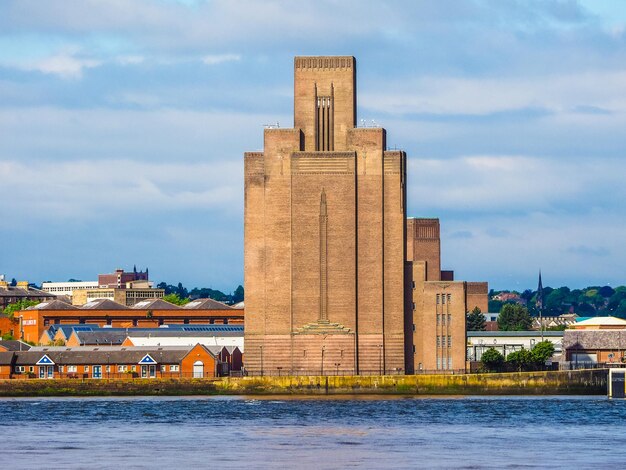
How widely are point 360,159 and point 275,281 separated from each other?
15.5m

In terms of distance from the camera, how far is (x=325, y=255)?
169m

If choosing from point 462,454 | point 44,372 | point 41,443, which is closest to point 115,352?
point 44,372

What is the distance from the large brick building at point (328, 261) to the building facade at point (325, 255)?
10 centimetres

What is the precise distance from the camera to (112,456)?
84188 millimetres

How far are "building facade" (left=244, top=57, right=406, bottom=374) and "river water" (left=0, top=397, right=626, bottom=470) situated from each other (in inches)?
817

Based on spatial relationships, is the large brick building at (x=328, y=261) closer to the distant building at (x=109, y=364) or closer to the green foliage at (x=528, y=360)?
the green foliage at (x=528, y=360)

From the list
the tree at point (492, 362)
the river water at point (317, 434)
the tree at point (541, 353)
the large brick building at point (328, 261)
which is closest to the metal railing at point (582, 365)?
the tree at point (541, 353)

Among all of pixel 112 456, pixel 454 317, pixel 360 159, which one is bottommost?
pixel 112 456

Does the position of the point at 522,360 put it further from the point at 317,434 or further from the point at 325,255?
the point at 317,434

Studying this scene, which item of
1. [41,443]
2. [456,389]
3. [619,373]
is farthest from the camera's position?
[456,389]

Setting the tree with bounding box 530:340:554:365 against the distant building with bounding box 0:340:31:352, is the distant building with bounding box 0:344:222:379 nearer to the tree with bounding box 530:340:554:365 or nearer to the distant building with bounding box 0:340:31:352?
the distant building with bounding box 0:340:31:352

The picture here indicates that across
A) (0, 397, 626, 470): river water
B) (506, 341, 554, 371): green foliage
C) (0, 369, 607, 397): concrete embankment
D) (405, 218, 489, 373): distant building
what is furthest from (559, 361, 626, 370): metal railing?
(0, 397, 626, 470): river water

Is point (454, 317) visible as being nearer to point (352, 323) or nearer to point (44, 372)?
point (352, 323)

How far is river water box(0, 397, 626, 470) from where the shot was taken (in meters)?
81.2
